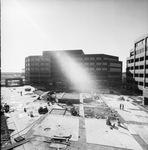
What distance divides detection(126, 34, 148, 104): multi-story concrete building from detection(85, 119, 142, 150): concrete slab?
110 ft

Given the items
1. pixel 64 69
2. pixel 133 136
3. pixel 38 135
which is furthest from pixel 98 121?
pixel 64 69

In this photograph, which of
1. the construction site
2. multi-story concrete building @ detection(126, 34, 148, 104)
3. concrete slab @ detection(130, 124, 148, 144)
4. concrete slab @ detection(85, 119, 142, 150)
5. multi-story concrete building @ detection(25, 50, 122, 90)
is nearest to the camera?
the construction site

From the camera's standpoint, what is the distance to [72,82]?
2876 inches

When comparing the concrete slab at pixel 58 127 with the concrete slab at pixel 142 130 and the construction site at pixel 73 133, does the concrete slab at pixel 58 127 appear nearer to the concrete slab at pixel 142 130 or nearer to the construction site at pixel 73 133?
the construction site at pixel 73 133

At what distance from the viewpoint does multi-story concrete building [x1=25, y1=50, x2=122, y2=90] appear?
69000 millimetres

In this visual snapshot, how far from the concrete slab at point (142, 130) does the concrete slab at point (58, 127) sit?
1008cm

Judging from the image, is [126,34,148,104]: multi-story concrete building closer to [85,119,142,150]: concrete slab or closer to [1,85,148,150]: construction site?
[1,85,148,150]: construction site

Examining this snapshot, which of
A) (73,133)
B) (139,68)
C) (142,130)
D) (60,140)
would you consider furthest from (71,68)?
(60,140)

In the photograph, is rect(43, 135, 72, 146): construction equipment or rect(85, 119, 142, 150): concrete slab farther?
rect(43, 135, 72, 146): construction equipment

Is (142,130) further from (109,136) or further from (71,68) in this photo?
(71,68)

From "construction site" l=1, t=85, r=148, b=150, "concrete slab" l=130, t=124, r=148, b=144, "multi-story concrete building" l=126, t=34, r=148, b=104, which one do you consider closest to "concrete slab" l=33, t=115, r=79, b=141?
"construction site" l=1, t=85, r=148, b=150

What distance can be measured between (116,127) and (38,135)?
1327cm

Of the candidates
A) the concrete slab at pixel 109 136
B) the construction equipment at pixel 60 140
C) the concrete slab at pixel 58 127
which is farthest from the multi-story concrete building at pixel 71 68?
the construction equipment at pixel 60 140

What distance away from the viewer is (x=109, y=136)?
14.8 m
